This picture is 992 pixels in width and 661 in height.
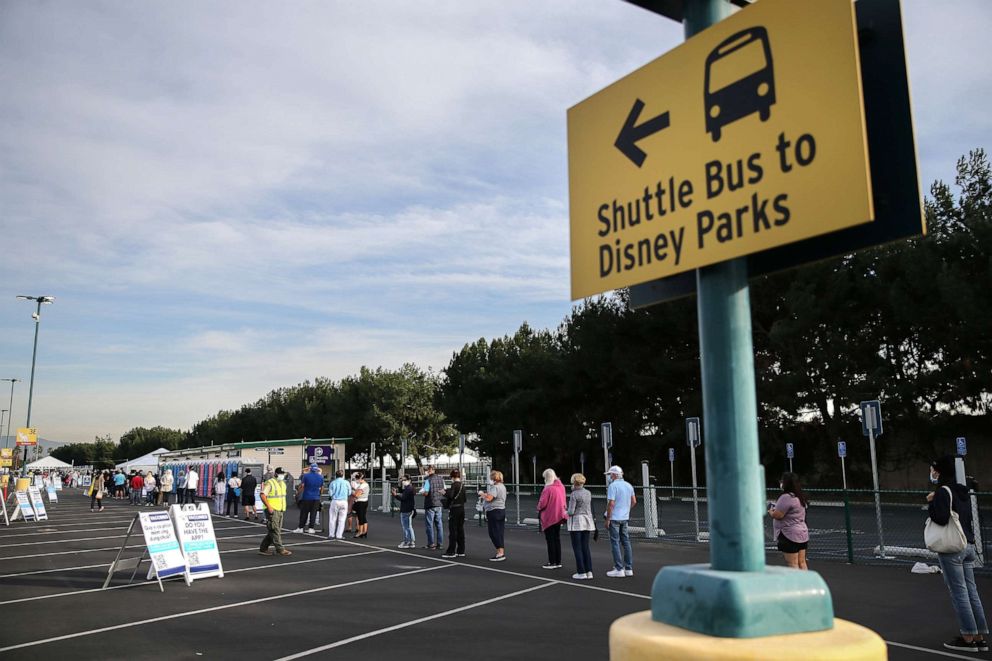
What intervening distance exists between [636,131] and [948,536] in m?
6.84

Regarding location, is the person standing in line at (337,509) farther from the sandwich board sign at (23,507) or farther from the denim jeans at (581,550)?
the sandwich board sign at (23,507)

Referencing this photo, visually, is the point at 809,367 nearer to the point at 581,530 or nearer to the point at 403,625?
the point at 581,530

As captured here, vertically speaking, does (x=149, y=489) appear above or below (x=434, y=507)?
below

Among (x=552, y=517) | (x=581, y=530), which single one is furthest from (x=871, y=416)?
(x=552, y=517)

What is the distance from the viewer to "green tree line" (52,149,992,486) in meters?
27.8

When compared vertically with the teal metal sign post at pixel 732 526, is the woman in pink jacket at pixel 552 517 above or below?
below

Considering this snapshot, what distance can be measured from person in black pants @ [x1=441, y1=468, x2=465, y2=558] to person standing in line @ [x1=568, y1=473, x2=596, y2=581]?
3491 millimetres

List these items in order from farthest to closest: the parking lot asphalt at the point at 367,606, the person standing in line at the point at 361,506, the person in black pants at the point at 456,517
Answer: the person standing in line at the point at 361,506 → the person in black pants at the point at 456,517 → the parking lot asphalt at the point at 367,606

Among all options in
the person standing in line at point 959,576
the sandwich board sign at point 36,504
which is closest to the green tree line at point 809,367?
the person standing in line at point 959,576

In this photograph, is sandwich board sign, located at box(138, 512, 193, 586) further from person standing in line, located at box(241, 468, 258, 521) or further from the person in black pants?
person standing in line, located at box(241, 468, 258, 521)

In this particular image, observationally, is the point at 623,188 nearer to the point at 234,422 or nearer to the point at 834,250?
the point at 834,250

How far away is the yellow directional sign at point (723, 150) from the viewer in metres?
1.99

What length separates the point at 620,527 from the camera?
12.3 meters

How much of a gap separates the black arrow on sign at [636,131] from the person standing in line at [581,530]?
10.1 metres
